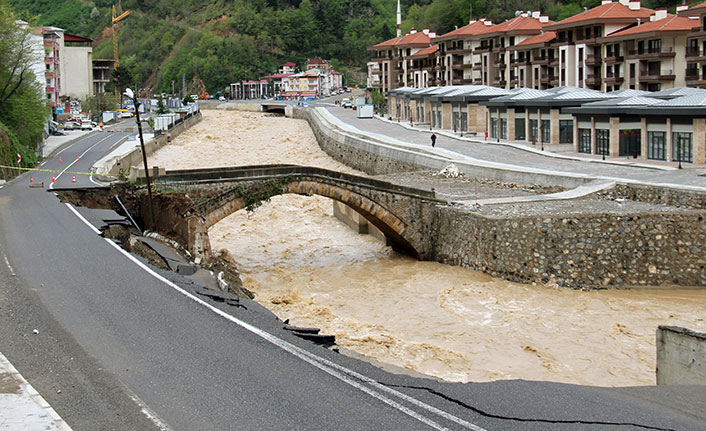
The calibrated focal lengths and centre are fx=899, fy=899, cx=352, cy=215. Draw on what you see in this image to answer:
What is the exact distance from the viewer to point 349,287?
2967cm

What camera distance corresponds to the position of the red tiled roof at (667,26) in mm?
57125

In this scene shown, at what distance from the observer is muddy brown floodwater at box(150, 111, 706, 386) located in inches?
843

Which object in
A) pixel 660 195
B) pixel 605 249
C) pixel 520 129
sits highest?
pixel 520 129

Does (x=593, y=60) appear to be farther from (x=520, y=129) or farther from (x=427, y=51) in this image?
(x=427, y=51)

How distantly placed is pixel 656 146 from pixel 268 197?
18886 millimetres

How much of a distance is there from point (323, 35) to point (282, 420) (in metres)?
187

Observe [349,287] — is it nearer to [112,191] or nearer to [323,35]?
[112,191]

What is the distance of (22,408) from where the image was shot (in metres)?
12.1

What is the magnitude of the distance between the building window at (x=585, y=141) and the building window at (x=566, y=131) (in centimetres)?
343

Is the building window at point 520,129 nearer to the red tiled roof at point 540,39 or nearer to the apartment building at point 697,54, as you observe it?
the apartment building at point 697,54

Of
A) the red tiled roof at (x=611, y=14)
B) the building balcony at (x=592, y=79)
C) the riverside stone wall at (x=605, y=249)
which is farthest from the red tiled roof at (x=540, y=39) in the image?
the riverside stone wall at (x=605, y=249)

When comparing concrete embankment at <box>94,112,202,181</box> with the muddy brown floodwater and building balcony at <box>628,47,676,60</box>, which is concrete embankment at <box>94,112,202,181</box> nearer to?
the muddy brown floodwater

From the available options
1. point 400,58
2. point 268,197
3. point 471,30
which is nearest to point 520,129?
point 268,197

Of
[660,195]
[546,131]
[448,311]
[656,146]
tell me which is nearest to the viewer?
[448,311]
